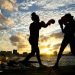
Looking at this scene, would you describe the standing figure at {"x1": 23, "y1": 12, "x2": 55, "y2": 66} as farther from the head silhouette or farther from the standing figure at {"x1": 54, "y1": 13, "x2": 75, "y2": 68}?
the standing figure at {"x1": 54, "y1": 13, "x2": 75, "y2": 68}

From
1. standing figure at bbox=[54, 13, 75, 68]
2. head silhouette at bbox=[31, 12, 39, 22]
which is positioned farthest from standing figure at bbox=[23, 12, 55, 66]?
standing figure at bbox=[54, 13, 75, 68]

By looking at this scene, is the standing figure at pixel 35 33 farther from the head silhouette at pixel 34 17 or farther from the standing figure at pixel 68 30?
the standing figure at pixel 68 30

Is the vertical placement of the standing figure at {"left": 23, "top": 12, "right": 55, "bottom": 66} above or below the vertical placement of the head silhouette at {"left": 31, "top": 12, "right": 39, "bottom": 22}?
below

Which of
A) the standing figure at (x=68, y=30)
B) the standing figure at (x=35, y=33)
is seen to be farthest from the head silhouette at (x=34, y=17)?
the standing figure at (x=68, y=30)

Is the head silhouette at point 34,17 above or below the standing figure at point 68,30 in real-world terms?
above

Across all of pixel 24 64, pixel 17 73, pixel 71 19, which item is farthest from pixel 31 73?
pixel 71 19

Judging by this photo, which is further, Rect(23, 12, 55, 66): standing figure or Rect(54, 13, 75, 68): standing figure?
Rect(23, 12, 55, 66): standing figure

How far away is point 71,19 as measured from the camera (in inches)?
543

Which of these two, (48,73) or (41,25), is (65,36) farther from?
(48,73)

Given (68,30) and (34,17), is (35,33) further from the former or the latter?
(68,30)

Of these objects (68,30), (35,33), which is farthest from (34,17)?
(68,30)

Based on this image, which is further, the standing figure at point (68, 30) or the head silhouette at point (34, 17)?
the head silhouette at point (34, 17)

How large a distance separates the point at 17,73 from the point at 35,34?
146 inches

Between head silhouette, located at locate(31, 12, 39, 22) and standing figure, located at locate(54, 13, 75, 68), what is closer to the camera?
standing figure, located at locate(54, 13, 75, 68)
